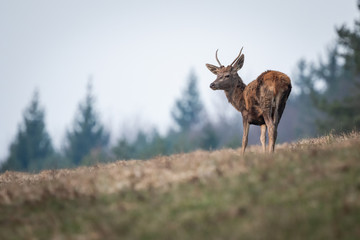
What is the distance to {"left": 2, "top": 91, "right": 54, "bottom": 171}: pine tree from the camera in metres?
48.2

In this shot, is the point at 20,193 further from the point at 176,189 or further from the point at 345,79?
the point at 345,79

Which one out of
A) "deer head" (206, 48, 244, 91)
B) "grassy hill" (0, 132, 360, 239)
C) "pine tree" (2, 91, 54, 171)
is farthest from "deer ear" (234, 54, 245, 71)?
"pine tree" (2, 91, 54, 171)

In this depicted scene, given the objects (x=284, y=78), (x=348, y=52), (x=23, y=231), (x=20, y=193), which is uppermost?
(x=348, y=52)

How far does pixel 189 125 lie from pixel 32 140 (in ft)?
69.2

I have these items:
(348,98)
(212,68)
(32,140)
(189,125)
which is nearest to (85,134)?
(32,140)

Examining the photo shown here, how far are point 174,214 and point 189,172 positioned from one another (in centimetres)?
117

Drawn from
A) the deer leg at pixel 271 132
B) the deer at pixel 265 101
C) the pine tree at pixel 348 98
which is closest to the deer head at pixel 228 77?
the deer at pixel 265 101

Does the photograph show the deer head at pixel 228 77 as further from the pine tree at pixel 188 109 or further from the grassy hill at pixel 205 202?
the pine tree at pixel 188 109

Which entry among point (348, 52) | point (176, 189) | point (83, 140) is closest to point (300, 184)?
point (176, 189)

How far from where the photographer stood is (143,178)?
6383mm

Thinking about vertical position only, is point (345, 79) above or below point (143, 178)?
above

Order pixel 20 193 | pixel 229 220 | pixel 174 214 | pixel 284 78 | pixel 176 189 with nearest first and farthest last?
pixel 229 220
pixel 174 214
pixel 176 189
pixel 20 193
pixel 284 78

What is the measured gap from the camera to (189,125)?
59.9 meters

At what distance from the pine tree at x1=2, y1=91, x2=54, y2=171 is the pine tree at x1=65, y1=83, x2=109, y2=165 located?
8.56 feet
